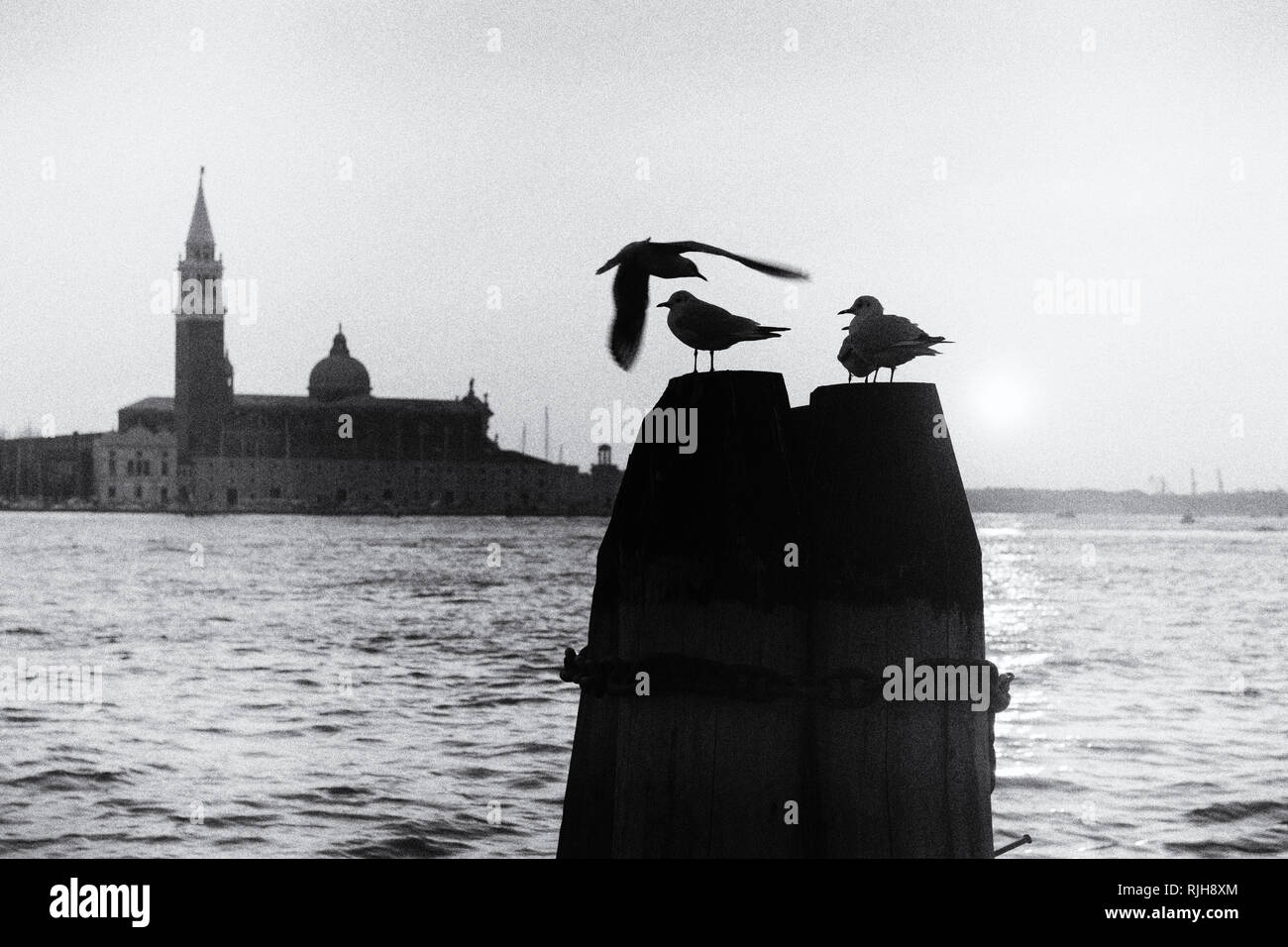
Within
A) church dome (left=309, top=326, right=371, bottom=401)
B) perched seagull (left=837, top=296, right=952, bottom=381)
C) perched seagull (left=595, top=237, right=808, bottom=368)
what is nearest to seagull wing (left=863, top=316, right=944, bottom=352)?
perched seagull (left=837, top=296, right=952, bottom=381)

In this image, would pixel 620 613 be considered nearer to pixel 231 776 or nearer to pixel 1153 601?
pixel 231 776

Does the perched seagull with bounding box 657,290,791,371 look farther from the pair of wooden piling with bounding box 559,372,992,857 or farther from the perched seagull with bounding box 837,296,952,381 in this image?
the pair of wooden piling with bounding box 559,372,992,857

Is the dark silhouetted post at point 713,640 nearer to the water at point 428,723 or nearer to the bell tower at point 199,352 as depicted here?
the water at point 428,723

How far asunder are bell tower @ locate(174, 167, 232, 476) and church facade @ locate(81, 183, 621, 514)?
2.4 inches

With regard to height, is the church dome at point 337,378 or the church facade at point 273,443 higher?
the church dome at point 337,378

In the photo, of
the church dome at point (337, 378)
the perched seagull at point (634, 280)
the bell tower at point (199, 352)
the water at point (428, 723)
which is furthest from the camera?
the church dome at point (337, 378)

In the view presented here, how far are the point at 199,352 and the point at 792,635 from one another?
294 ft

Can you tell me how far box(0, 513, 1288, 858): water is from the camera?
290 inches

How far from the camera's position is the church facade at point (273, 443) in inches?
3504

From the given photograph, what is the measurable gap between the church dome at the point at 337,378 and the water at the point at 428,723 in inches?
2467

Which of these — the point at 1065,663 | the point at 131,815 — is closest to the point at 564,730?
the point at 131,815

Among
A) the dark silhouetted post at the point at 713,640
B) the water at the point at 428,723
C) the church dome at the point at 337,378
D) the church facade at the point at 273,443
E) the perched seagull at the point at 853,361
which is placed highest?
the church dome at the point at 337,378

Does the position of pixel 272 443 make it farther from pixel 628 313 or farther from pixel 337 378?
pixel 628 313

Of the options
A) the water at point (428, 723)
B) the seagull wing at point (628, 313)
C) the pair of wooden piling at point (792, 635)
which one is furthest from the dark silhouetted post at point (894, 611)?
the water at point (428, 723)
